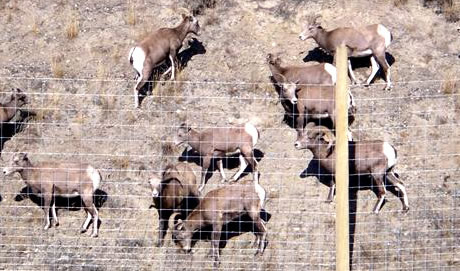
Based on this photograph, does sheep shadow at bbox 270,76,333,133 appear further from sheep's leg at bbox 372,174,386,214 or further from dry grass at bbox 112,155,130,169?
dry grass at bbox 112,155,130,169

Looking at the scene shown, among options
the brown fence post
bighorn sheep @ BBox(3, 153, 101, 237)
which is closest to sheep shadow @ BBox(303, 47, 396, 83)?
bighorn sheep @ BBox(3, 153, 101, 237)

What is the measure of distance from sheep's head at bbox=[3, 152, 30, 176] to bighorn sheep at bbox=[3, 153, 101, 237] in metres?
0.19

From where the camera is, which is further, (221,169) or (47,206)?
(221,169)

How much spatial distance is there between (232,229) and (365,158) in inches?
82.9

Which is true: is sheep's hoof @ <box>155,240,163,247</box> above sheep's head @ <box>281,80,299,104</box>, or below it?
below

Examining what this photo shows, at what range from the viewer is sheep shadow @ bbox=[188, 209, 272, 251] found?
1338 cm

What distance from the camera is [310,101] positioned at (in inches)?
596

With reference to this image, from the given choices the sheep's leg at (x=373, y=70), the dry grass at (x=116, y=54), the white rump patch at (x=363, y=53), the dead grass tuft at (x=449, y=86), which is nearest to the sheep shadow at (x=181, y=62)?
the dry grass at (x=116, y=54)

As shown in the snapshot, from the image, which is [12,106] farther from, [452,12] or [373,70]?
[452,12]

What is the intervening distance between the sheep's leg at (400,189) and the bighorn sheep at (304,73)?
7.43 ft

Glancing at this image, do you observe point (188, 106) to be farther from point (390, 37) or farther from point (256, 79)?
point (390, 37)

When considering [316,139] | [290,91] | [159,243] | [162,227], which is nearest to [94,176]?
[162,227]

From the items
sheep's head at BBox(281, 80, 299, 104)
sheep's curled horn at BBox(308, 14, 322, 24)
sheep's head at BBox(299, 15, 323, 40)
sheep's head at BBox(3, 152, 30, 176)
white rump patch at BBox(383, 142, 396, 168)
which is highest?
sheep's curled horn at BBox(308, 14, 322, 24)

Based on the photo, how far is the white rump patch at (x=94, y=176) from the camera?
13.7 m
